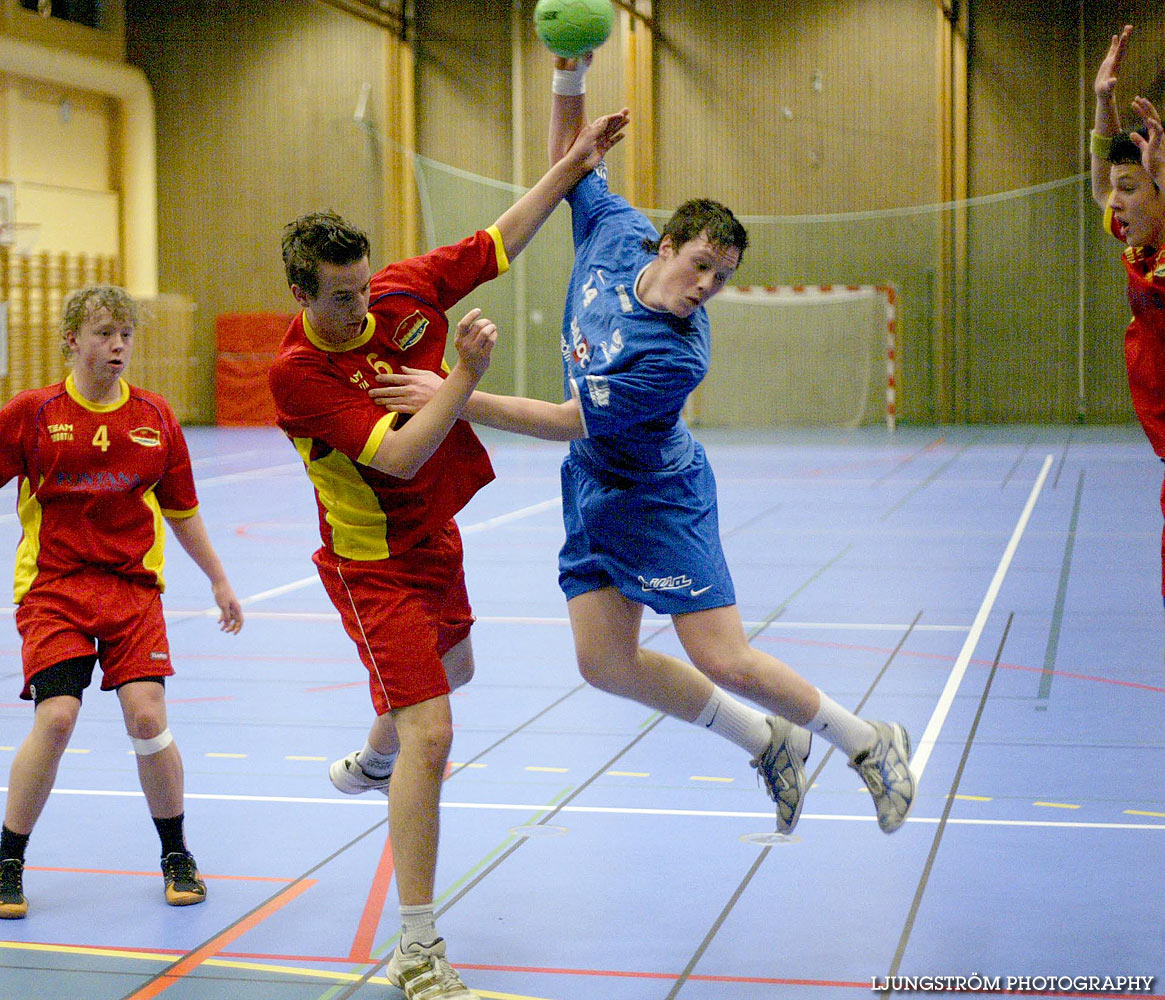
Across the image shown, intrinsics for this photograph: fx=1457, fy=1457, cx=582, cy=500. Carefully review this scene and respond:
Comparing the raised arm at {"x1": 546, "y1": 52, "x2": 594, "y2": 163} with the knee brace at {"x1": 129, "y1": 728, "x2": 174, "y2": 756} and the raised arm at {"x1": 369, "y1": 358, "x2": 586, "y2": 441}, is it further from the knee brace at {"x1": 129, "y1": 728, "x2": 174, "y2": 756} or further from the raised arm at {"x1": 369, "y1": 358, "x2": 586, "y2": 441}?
the knee brace at {"x1": 129, "y1": 728, "x2": 174, "y2": 756}

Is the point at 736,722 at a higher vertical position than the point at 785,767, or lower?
higher

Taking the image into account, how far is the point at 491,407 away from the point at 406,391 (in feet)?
0.67

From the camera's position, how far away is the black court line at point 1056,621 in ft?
20.2

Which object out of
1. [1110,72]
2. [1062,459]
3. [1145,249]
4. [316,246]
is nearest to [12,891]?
[316,246]

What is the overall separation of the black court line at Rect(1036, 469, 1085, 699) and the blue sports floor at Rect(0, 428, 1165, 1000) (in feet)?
0.11

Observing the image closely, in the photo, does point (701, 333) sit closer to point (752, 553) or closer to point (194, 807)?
point (194, 807)

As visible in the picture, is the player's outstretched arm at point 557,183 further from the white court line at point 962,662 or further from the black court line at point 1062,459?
the black court line at point 1062,459

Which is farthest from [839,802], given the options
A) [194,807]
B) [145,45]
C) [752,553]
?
[145,45]

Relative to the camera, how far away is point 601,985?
320cm

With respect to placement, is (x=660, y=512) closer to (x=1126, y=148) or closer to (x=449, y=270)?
(x=449, y=270)

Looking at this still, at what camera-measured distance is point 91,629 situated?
12.6 feet

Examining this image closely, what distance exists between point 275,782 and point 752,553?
19.2 feet

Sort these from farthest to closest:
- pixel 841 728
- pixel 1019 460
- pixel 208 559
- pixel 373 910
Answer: pixel 1019 460
pixel 208 559
pixel 841 728
pixel 373 910

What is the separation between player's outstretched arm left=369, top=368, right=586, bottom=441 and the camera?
3332mm
